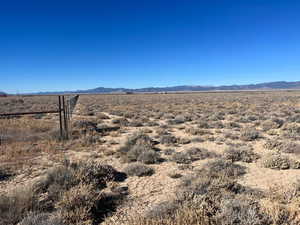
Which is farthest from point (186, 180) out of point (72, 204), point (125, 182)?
point (72, 204)

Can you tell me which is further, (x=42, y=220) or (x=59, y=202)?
(x=59, y=202)

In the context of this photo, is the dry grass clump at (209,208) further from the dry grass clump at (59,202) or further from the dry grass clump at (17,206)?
the dry grass clump at (17,206)

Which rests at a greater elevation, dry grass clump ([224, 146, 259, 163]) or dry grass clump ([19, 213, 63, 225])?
dry grass clump ([19, 213, 63, 225])

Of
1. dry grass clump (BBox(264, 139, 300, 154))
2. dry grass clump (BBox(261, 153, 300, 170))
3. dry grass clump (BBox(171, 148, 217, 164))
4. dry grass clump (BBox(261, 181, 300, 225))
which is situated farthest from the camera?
dry grass clump (BBox(264, 139, 300, 154))

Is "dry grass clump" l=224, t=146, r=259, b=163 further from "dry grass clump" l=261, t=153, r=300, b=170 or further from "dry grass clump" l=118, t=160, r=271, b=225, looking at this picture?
"dry grass clump" l=118, t=160, r=271, b=225

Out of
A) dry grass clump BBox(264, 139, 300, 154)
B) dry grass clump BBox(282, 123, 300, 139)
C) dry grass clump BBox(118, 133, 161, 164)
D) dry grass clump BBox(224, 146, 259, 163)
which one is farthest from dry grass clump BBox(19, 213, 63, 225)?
dry grass clump BBox(282, 123, 300, 139)

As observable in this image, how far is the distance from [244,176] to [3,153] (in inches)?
324

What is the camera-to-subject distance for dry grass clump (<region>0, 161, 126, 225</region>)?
3.54 m

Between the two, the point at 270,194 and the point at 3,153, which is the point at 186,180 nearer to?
the point at 270,194

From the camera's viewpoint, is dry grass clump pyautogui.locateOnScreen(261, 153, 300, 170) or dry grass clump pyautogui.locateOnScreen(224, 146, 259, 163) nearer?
dry grass clump pyautogui.locateOnScreen(261, 153, 300, 170)

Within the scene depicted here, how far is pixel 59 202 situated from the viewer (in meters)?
4.00

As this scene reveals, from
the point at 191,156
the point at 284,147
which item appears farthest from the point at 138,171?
the point at 284,147

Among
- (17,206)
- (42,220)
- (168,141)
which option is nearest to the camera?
(42,220)

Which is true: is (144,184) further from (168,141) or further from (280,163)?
(168,141)
